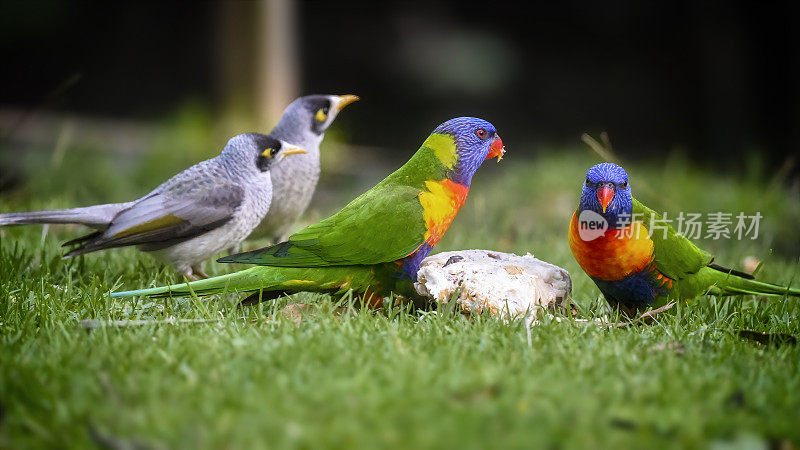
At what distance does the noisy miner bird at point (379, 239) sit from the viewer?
2646mm

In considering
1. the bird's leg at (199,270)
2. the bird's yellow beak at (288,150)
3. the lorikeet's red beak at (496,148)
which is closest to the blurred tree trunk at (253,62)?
the bird's yellow beak at (288,150)

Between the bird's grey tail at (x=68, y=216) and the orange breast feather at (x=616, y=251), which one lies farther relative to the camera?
the bird's grey tail at (x=68, y=216)

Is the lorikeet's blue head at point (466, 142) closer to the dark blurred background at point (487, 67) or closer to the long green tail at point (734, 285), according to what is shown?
the long green tail at point (734, 285)

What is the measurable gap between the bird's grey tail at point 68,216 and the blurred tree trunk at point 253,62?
3.23 metres

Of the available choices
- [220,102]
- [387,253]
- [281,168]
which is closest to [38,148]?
[220,102]

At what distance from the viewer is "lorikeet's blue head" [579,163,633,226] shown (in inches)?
106

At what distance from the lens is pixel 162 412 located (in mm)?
1609

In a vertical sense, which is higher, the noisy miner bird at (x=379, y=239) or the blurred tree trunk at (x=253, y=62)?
the blurred tree trunk at (x=253, y=62)

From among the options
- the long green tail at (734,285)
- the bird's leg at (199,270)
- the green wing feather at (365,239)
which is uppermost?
the green wing feather at (365,239)

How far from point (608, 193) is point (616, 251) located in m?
0.23

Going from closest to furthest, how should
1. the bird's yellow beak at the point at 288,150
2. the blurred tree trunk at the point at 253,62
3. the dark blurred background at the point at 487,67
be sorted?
the bird's yellow beak at the point at 288,150
the blurred tree trunk at the point at 253,62
the dark blurred background at the point at 487,67

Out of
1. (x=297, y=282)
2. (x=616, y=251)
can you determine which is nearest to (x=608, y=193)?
(x=616, y=251)

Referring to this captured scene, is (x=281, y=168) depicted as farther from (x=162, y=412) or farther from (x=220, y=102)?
(x=220, y=102)

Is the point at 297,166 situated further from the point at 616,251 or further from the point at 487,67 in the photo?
the point at 487,67
